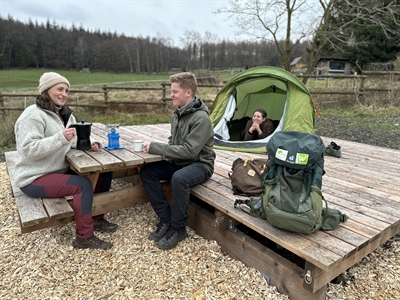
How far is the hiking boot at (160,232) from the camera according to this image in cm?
267

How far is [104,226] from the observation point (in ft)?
9.52

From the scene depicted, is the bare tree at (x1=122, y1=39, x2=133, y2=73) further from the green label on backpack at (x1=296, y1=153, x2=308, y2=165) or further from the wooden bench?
the green label on backpack at (x1=296, y1=153, x2=308, y2=165)

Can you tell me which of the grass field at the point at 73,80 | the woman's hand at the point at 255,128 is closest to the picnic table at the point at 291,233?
the woman's hand at the point at 255,128

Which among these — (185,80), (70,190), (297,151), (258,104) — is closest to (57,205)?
(70,190)

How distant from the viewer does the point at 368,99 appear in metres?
9.91

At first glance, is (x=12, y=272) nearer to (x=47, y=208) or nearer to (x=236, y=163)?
(x=47, y=208)

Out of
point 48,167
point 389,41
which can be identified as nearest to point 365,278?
point 48,167

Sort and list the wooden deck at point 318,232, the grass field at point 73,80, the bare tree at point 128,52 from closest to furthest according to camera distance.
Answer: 1. the wooden deck at point 318,232
2. the grass field at point 73,80
3. the bare tree at point 128,52

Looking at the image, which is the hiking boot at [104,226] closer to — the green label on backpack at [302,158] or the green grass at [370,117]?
the green label on backpack at [302,158]

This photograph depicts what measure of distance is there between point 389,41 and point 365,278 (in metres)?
23.2

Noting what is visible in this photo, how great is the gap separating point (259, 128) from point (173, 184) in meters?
2.33

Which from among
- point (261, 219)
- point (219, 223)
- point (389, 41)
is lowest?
point (219, 223)

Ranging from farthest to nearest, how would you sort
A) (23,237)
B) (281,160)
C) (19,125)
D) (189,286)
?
1. (23,237)
2. (19,125)
3. (189,286)
4. (281,160)

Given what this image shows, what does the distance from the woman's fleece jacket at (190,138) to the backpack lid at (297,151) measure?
68 centimetres
